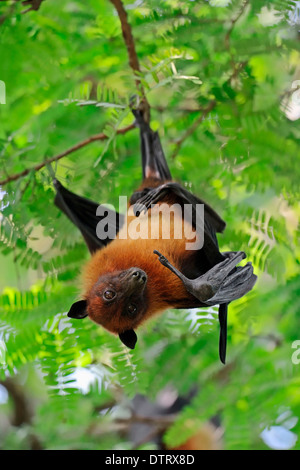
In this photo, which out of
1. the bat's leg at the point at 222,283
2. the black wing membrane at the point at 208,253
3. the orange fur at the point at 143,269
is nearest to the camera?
the bat's leg at the point at 222,283

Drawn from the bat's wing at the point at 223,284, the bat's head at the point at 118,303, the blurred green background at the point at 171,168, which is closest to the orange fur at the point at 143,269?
A: the bat's head at the point at 118,303

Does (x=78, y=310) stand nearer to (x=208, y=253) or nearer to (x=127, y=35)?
(x=208, y=253)

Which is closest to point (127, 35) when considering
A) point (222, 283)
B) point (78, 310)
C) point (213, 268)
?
point (213, 268)

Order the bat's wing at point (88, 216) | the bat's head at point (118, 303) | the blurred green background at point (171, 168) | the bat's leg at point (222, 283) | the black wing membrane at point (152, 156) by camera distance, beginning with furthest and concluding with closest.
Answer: the black wing membrane at point (152, 156), the bat's wing at point (88, 216), the bat's head at point (118, 303), the blurred green background at point (171, 168), the bat's leg at point (222, 283)

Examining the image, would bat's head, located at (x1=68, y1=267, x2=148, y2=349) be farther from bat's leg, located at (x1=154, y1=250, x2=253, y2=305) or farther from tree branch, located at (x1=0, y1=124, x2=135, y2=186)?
tree branch, located at (x1=0, y1=124, x2=135, y2=186)

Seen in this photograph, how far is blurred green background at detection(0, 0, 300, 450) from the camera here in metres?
3.87

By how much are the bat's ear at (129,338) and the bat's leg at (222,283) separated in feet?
2.42

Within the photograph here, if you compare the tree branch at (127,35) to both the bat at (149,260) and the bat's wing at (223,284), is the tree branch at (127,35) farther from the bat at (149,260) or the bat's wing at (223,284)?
the bat's wing at (223,284)

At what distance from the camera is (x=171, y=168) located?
5.19 m

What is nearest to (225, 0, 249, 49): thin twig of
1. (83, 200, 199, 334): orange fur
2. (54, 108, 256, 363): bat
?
(54, 108, 256, 363): bat

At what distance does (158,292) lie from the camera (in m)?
4.33

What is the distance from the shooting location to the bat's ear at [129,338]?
401 centimetres
